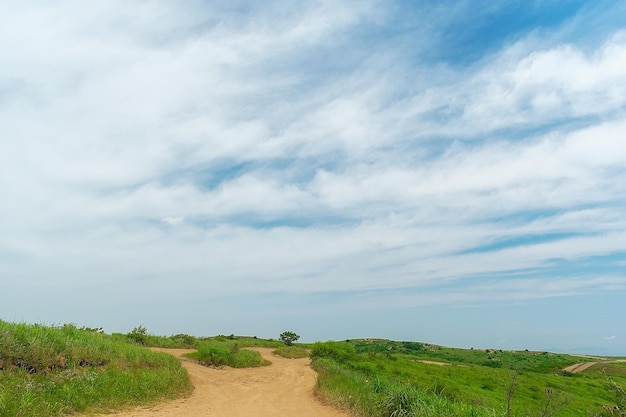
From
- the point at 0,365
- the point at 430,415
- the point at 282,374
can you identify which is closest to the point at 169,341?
the point at 282,374

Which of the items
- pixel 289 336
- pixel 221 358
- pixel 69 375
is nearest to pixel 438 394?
pixel 69 375

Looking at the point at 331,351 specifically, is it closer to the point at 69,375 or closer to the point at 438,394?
the point at 438,394

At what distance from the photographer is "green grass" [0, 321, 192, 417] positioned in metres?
9.58

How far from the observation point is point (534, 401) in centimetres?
2678

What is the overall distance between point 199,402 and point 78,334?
5.81 metres

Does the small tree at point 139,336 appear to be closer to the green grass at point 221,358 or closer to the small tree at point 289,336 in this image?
the green grass at point 221,358

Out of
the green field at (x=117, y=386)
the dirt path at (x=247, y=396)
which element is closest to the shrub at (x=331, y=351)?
the dirt path at (x=247, y=396)

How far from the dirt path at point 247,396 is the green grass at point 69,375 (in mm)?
854

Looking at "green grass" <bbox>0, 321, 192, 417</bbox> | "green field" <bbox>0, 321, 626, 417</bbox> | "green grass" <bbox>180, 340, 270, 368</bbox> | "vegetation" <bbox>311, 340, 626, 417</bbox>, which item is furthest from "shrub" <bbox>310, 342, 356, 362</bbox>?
"green grass" <bbox>0, 321, 192, 417</bbox>

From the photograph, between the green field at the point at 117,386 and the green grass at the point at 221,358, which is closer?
the green field at the point at 117,386

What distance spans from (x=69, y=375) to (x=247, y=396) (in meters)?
7.49

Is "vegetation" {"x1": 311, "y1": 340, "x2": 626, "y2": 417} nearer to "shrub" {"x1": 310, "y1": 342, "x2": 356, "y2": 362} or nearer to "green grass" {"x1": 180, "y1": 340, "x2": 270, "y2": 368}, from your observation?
"shrub" {"x1": 310, "y1": 342, "x2": 356, "y2": 362}

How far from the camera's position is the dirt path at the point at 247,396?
13.1 metres

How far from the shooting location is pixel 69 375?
11906mm
